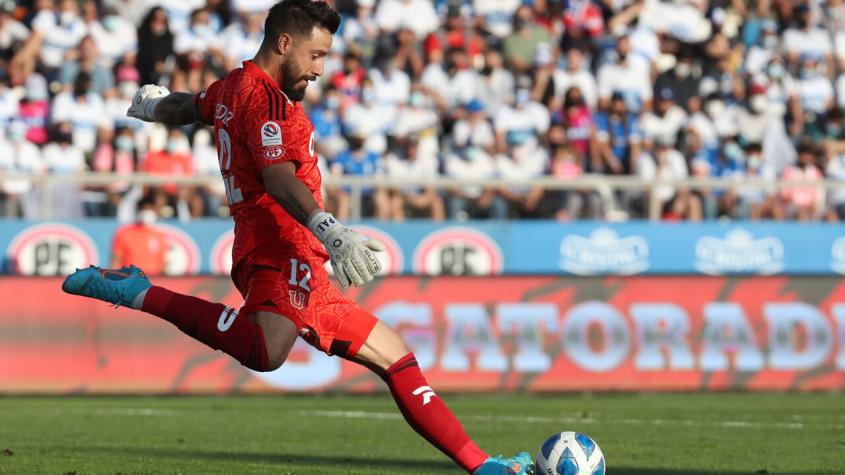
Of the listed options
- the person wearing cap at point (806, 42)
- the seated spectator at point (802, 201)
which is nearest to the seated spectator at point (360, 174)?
the seated spectator at point (802, 201)

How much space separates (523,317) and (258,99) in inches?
370

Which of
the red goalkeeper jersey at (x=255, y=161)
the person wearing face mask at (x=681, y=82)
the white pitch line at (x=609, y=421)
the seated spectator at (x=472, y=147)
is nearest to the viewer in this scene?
the red goalkeeper jersey at (x=255, y=161)

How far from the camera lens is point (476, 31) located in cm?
2244

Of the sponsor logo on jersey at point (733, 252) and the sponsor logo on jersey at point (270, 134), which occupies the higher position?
the sponsor logo on jersey at point (270, 134)

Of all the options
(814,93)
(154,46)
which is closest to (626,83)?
(814,93)

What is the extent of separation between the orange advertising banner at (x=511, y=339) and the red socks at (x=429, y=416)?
8288 mm

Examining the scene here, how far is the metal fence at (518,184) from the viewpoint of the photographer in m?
16.8

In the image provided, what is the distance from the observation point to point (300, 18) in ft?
22.4

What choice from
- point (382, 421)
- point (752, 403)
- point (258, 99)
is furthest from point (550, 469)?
point (752, 403)

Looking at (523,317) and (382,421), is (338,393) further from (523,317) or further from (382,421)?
(382,421)

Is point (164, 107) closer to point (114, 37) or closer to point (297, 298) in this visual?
point (297, 298)

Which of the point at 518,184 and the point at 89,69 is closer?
the point at 518,184

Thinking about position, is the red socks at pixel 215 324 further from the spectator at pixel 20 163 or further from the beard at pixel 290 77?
the spectator at pixel 20 163

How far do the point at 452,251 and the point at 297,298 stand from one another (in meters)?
11.7
